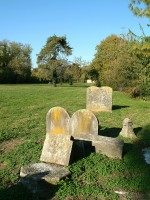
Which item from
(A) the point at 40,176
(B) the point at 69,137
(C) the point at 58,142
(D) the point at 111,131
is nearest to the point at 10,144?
(C) the point at 58,142

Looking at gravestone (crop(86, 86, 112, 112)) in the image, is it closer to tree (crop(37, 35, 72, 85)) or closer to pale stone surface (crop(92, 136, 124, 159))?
pale stone surface (crop(92, 136, 124, 159))

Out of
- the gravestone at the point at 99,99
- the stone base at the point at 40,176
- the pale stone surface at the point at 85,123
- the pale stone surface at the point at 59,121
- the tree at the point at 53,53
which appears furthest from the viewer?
the tree at the point at 53,53

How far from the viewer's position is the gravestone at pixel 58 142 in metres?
6.89

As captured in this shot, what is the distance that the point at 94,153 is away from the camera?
7.69 metres

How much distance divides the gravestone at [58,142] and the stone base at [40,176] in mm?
455

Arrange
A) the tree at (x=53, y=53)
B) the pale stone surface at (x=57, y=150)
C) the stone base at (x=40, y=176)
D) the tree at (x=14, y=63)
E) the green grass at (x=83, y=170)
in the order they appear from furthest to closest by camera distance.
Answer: the tree at (x=14, y=63) → the tree at (x=53, y=53) → the pale stone surface at (x=57, y=150) → the stone base at (x=40, y=176) → the green grass at (x=83, y=170)

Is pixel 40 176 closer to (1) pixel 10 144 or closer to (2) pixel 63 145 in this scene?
(2) pixel 63 145

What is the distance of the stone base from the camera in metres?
5.66

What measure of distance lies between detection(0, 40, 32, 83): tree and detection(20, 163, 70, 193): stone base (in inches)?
2393

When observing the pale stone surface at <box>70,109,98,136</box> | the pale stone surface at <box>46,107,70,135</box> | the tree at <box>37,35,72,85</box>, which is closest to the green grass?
the pale stone surface at <box>46,107,70,135</box>

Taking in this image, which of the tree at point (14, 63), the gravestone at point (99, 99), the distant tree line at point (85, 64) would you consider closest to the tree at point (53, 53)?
the distant tree line at point (85, 64)

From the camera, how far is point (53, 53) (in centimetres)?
5416

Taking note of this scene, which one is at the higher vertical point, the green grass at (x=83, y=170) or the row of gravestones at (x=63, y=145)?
the row of gravestones at (x=63, y=145)

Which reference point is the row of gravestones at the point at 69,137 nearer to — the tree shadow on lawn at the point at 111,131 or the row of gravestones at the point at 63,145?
the row of gravestones at the point at 63,145
